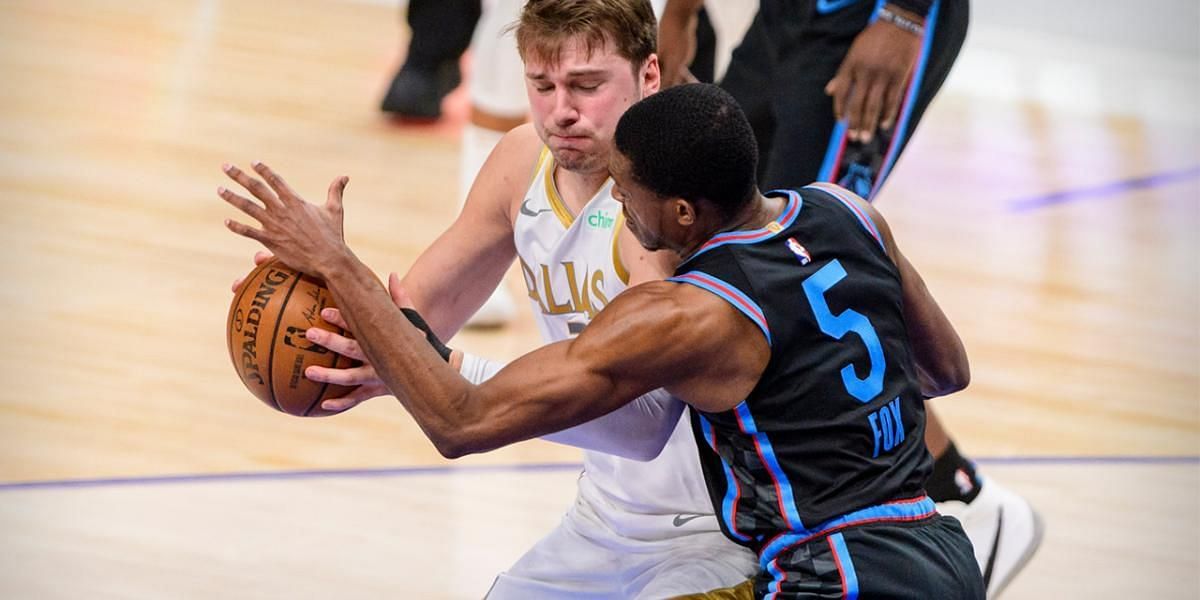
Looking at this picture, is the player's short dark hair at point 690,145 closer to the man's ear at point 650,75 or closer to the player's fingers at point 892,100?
the man's ear at point 650,75

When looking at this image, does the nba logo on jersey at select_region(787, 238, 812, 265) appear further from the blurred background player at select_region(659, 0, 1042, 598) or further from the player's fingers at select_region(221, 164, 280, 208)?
the blurred background player at select_region(659, 0, 1042, 598)

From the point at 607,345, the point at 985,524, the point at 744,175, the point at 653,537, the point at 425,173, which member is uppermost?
the point at 744,175

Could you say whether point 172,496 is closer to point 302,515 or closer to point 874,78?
point 302,515

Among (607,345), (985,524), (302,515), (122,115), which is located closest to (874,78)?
(985,524)

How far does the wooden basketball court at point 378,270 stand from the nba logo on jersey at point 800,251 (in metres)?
1.59

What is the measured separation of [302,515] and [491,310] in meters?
1.47

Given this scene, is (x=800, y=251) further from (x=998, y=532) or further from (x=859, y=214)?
(x=998, y=532)

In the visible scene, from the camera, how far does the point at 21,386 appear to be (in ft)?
15.1

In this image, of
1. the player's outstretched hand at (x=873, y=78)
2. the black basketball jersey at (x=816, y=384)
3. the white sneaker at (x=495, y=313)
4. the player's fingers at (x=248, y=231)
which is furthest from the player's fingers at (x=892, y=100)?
the white sneaker at (x=495, y=313)

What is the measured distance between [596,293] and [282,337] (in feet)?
2.00

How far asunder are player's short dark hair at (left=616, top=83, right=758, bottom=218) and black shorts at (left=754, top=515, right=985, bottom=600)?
0.57m

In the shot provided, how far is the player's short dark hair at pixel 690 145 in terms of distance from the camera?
2428 millimetres

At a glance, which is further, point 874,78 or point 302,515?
point 302,515

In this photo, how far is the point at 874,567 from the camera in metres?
2.55
